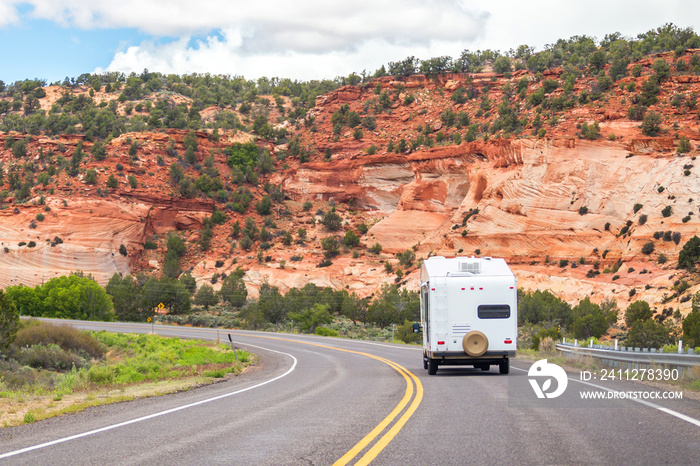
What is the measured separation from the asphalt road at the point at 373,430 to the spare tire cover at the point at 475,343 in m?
3.64

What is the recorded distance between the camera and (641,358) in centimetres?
1585

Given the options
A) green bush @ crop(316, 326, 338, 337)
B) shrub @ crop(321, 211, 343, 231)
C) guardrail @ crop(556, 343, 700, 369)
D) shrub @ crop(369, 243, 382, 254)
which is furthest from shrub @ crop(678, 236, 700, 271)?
shrub @ crop(321, 211, 343, 231)

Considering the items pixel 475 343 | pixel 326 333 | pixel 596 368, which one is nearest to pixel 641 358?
pixel 596 368

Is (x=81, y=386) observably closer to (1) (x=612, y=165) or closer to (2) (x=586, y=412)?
(2) (x=586, y=412)

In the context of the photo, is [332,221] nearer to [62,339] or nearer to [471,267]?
[62,339]

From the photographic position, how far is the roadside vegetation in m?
11.7

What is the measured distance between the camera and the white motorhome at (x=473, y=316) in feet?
54.9

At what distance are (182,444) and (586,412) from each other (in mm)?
5686

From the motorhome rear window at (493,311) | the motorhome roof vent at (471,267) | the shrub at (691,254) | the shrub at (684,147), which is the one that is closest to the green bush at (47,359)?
the motorhome roof vent at (471,267)

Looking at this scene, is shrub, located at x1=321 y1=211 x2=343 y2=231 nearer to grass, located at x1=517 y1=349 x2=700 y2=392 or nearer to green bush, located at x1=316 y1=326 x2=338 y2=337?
green bush, located at x1=316 y1=326 x2=338 y2=337

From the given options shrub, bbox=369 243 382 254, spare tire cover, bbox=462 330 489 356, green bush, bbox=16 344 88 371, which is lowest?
green bush, bbox=16 344 88 371

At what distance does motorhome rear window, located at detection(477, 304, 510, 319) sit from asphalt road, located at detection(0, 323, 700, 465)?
397cm

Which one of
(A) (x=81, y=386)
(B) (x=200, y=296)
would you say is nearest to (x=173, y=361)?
(A) (x=81, y=386)

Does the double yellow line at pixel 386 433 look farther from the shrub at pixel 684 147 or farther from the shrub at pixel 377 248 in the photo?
the shrub at pixel 377 248
